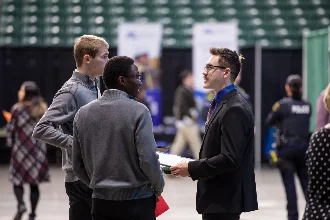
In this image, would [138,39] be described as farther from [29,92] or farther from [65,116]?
[65,116]

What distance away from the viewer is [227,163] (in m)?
4.42

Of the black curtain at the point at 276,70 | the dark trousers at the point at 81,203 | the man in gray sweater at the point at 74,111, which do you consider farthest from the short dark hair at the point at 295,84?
the black curtain at the point at 276,70

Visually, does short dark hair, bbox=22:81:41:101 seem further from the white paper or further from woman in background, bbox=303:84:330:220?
woman in background, bbox=303:84:330:220

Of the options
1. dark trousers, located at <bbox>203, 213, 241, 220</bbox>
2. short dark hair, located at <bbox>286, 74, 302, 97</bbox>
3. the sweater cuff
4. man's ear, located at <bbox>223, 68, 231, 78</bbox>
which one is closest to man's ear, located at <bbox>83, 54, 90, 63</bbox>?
man's ear, located at <bbox>223, 68, 231, 78</bbox>

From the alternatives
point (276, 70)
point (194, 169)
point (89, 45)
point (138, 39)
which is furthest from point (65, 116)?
point (276, 70)

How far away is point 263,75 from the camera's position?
16703 millimetres

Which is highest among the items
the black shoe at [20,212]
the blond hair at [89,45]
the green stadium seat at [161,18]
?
the green stadium seat at [161,18]

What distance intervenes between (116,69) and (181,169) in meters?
0.74

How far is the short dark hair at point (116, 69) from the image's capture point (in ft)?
13.9

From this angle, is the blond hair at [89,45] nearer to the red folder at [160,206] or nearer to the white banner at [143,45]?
the red folder at [160,206]

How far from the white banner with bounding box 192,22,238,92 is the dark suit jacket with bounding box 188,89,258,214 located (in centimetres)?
1027

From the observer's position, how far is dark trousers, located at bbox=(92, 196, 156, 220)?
421 cm

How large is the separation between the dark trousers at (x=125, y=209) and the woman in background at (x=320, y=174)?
0.84 m

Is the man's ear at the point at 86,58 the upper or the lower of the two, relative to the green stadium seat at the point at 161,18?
lower
